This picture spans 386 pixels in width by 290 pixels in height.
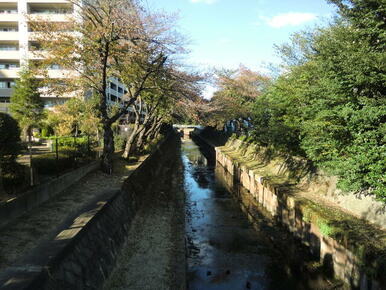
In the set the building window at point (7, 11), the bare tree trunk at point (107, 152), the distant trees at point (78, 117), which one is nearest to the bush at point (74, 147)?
the bare tree trunk at point (107, 152)

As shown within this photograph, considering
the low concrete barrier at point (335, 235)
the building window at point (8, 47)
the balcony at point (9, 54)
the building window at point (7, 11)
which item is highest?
the building window at point (7, 11)

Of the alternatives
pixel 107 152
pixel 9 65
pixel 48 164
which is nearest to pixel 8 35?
pixel 9 65

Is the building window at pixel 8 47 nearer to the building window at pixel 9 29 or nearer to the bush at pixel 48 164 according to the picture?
the building window at pixel 9 29

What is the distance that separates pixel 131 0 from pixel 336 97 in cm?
971

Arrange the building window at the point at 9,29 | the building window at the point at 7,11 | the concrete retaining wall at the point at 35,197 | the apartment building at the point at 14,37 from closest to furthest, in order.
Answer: the concrete retaining wall at the point at 35,197 < the apartment building at the point at 14,37 < the building window at the point at 7,11 < the building window at the point at 9,29

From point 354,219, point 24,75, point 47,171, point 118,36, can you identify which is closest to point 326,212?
point 354,219

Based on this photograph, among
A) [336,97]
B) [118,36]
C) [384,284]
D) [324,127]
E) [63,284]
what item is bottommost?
[384,284]

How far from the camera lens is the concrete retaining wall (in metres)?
7.14

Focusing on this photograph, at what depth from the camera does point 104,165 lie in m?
14.9

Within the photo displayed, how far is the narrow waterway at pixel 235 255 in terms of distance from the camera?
7973 millimetres

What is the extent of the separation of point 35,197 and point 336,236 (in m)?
8.58

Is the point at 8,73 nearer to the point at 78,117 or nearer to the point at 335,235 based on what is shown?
the point at 78,117

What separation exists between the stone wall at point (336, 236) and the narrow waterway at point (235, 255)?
0.59 metres

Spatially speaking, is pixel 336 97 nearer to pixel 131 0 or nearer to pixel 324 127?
pixel 324 127
